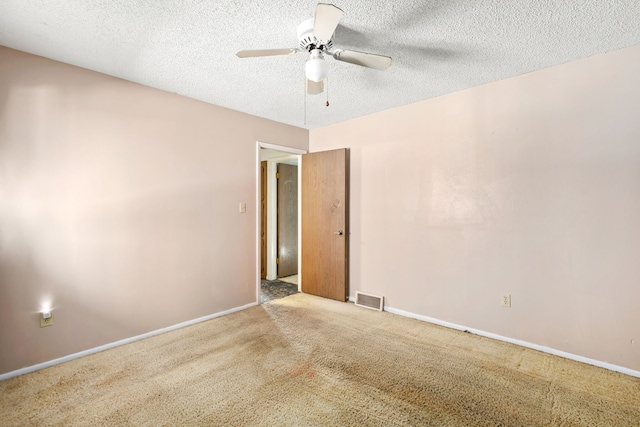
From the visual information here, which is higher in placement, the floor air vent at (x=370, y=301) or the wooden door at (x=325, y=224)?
the wooden door at (x=325, y=224)

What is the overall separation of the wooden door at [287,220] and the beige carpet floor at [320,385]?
2460 mm

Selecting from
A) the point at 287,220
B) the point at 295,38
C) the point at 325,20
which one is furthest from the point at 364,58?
the point at 287,220

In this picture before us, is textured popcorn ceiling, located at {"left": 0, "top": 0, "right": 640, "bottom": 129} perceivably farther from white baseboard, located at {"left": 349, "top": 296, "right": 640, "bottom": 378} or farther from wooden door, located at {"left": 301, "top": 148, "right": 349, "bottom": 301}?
white baseboard, located at {"left": 349, "top": 296, "right": 640, "bottom": 378}

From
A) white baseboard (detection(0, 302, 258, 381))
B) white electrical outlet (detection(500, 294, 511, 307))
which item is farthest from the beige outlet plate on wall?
white electrical outlet (detection(500, 294, 511, 307))

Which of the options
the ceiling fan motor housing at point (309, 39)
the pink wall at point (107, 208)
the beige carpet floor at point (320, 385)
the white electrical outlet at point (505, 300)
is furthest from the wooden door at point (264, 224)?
the white electrical outlet at point (505, 300)

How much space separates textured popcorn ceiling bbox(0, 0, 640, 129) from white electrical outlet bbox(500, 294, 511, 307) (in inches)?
80.0

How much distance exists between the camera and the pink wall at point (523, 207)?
7.22ft

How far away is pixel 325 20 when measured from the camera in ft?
4.92

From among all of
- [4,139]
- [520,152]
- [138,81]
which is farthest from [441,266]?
[4,139]

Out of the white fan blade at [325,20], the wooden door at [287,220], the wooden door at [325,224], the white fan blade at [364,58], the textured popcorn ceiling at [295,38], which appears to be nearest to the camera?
the white fan blade at [325,20]

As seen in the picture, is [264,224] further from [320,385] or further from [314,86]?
[320,385]

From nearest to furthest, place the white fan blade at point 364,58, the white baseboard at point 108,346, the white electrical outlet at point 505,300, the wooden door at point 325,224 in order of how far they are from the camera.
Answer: the white fan blade at point 364,58, the white baseboard at point 108,346, the white electrical outlet at point 505,300, the wooden door at point 325,224

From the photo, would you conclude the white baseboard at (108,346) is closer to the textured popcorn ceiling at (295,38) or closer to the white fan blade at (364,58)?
the textured popcorn ceiling at (295,38)

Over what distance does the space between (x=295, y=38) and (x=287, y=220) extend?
359 centimetres
